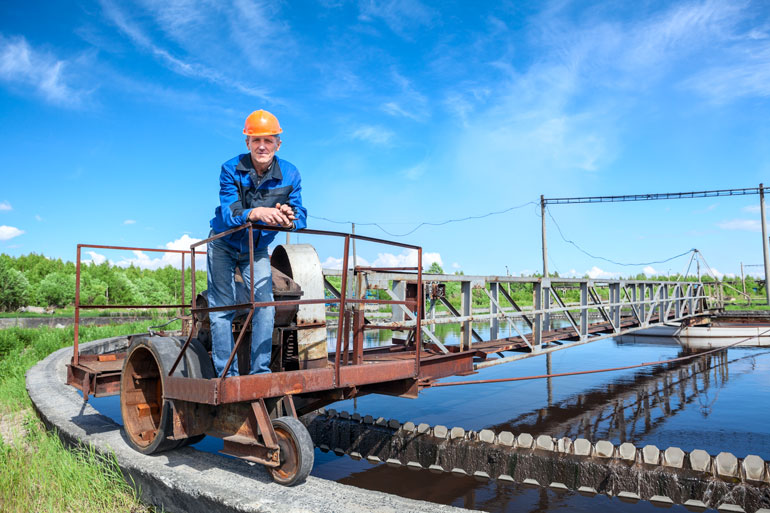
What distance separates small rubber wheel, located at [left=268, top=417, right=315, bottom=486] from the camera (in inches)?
122

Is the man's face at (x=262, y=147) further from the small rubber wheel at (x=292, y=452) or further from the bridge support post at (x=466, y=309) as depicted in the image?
the bridge support post at (x=466, y=309)

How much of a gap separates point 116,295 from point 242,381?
63.6m

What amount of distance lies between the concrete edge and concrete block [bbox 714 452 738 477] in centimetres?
336

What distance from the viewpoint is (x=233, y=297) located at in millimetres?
3881

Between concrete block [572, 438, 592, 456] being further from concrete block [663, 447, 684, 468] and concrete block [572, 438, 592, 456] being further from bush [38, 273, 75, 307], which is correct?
bush [38, 273, 75, 307]

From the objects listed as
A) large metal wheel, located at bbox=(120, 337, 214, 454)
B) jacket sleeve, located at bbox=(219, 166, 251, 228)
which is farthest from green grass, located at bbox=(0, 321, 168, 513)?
jacket sleeve, located at bbox=(219, 166, 251, 228)

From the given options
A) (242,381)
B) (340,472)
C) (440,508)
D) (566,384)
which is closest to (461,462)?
(340,472)

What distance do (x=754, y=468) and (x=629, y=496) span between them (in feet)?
3.66

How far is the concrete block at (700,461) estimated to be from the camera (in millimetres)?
4809

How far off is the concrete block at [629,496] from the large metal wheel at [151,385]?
4.09 metres

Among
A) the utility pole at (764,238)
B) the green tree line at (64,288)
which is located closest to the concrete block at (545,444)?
the utility pole at (764,238)

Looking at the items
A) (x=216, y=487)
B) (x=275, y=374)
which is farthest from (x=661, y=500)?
(x=216, y=487)

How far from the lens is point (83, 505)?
11.4 feet

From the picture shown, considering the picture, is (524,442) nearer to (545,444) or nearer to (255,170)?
(545,444)
